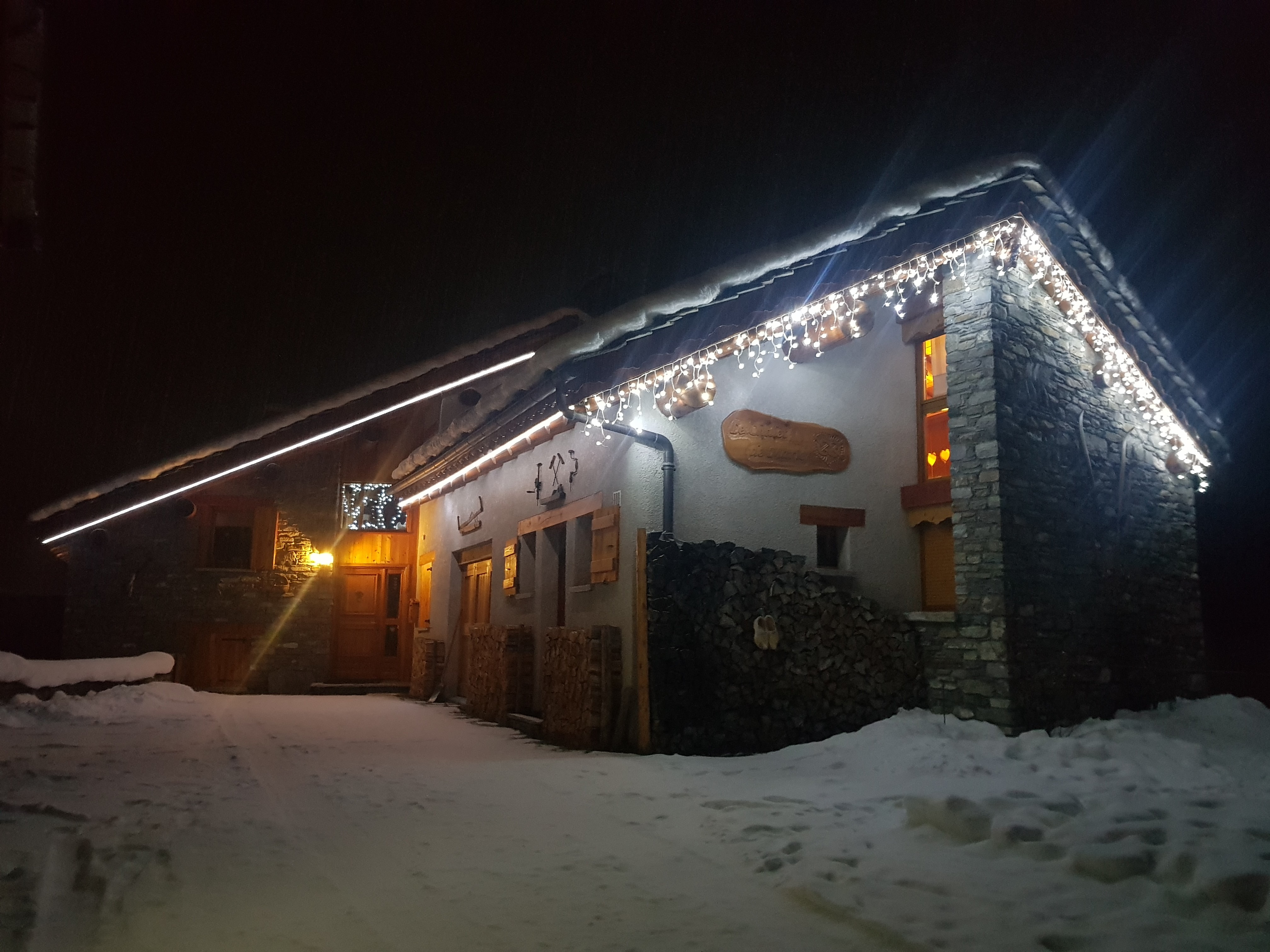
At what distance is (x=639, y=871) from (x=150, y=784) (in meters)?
4.34

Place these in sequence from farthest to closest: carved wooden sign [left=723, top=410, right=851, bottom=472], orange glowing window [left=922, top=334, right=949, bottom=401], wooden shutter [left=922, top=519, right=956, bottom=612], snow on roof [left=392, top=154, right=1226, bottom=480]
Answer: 1. orange glowing window [left=922, top=334, right=949, bottom=401]
2. wooden shutter [left=922, top=519, right=956, bottom=612]
3. carved wooden sign [left=723, top=410, right=851, bottom=472]
4. snow on roof [left=392, top=154, right=1226, bottom=480]

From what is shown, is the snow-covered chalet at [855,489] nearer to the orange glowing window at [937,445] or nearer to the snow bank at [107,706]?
the orange glowing window at [937,445]

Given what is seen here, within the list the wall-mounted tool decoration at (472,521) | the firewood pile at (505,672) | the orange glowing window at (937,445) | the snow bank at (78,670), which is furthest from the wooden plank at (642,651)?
the snow bank at (78,670)

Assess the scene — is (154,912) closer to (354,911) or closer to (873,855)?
(354,911)

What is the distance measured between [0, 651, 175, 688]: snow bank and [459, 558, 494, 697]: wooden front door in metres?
5.09

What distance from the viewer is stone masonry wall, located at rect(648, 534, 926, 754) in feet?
25.8

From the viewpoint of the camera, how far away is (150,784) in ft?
21.4

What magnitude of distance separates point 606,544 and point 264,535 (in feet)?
A: 34.8

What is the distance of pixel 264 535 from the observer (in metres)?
16.9

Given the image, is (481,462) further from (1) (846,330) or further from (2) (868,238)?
(2) (868,238)

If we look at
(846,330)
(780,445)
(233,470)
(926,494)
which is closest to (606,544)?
(780,445)

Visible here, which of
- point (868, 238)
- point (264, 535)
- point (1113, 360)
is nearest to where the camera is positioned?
point (868, 238)

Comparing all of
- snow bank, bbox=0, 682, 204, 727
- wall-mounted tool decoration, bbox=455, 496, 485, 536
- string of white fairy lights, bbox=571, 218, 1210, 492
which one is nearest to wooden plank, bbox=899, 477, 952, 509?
string of white fairy lights, bbox=571, 218, 1210, 492

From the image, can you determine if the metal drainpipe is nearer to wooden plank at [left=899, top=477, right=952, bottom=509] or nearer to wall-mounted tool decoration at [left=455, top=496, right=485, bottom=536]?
wooden plank at [left=899, top=477, right=952, bottom=509]
